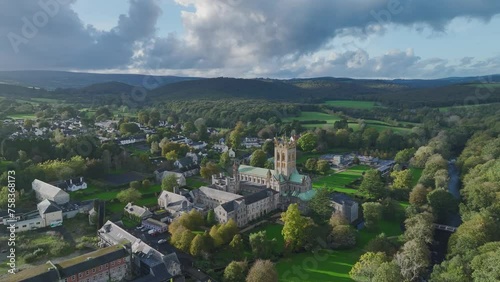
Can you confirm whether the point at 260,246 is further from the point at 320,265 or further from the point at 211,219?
the point at 211,219

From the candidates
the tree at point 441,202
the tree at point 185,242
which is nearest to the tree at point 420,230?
the tree at point 441,202

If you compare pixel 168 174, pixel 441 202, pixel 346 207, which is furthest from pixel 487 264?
pixel 168 174

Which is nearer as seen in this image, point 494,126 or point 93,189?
point 93,189

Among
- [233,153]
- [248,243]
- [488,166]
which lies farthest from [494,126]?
A: [248,243]

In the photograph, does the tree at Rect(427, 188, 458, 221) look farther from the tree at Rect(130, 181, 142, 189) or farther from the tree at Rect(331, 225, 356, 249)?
the tree at Rect(130, 181, 142, 189)

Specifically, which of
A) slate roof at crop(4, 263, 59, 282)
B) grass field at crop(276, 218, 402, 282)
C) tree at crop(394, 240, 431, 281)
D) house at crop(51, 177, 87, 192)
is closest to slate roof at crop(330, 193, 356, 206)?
grass field at crop(276, 218, 402, 282)

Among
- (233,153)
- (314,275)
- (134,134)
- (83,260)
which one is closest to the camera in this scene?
(83,260)

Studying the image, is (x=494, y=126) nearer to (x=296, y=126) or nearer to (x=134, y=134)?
(x=296, y=126)
